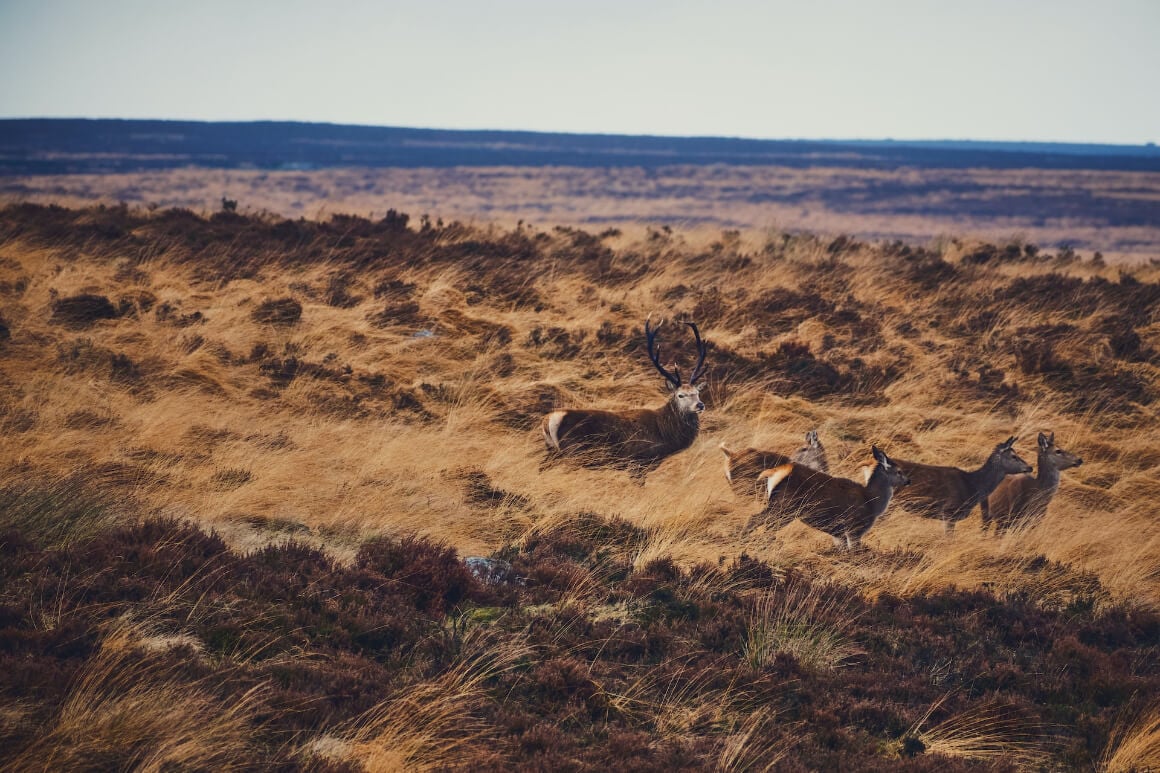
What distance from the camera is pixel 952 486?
8.83 m

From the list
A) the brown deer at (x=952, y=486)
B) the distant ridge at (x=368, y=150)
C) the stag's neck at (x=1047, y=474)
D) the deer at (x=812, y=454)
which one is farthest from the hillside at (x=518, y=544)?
the distant ridge at (x=368, y=150)

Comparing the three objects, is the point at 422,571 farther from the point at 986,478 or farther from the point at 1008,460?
the point at 1008,460

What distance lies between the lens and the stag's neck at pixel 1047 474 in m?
9.22

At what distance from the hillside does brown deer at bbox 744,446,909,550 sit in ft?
0.85

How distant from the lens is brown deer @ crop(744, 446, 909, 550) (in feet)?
26.1

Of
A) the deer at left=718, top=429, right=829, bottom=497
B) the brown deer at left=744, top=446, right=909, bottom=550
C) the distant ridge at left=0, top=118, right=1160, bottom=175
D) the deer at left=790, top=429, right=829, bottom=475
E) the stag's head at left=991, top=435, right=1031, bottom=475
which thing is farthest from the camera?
the distant ridge at left=0, top=118, right=1160, bottom=175

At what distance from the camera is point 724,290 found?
58.2 feet

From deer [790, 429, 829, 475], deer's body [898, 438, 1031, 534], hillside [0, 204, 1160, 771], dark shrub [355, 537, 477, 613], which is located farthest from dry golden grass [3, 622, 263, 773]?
deer's body [898, 438, 1031, 534]

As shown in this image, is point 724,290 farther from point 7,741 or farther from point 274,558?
point 7,741

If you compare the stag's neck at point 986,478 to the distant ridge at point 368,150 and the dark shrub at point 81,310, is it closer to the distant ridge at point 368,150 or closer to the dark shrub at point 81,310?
the dark shrub at point 81,310

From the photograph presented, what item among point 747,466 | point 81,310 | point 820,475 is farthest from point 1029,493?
point 81,310

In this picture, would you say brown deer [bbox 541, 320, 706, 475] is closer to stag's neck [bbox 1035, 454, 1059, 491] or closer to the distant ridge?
stag's neck [bbox 1035, 454, 1059, 491]

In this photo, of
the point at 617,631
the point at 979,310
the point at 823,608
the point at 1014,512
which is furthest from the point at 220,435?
the point at 979,310

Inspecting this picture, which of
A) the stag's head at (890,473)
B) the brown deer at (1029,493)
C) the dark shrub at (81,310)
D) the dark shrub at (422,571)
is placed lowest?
the brown deer at (1029,493)
